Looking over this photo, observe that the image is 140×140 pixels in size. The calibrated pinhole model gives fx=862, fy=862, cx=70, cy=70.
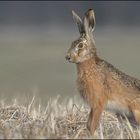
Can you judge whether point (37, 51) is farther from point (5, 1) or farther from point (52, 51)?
point (5, 1)

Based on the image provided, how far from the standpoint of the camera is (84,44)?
9828 mm

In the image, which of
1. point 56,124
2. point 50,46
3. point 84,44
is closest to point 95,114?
point 56,124

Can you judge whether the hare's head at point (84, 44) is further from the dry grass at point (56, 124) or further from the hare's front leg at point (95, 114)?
the dry grass at point (56, 124)

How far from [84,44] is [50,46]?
23.4 m

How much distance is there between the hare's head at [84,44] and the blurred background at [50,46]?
11.1ft

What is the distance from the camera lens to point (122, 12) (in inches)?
2143

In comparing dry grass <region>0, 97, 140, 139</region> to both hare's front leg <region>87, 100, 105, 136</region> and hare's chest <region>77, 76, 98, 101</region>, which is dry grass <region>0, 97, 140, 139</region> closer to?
hare's front leg <region>87, 100, 105, 136</region>

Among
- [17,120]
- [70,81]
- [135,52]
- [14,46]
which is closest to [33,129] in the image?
[17,120]

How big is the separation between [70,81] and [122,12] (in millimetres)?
34213

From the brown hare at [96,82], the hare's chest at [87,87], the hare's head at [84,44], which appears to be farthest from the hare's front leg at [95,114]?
the hare's head at [84,44]

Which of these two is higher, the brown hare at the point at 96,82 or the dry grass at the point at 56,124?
the brown hare at the point at 96,82

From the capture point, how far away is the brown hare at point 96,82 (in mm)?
9773

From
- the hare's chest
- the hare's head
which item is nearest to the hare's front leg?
the hare's chest

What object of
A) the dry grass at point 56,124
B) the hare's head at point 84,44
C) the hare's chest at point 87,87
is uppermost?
the hare's head at point 84,44
